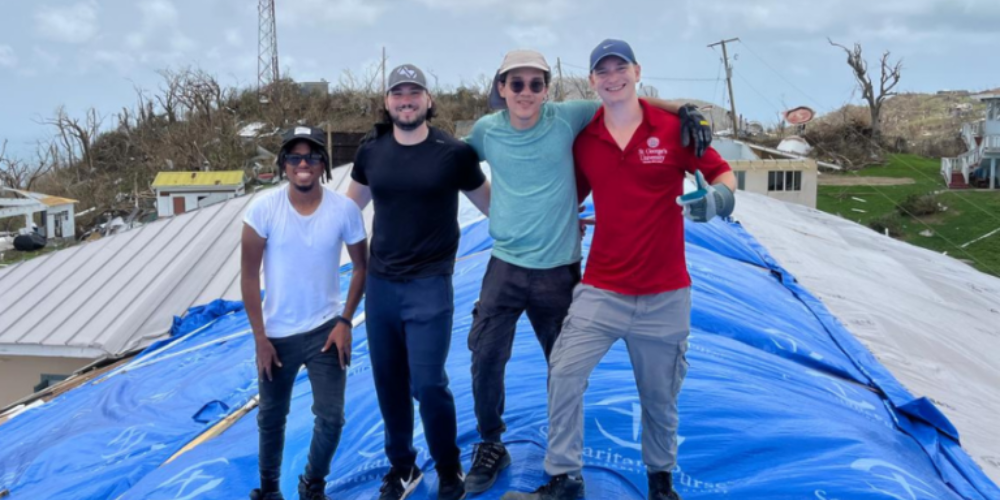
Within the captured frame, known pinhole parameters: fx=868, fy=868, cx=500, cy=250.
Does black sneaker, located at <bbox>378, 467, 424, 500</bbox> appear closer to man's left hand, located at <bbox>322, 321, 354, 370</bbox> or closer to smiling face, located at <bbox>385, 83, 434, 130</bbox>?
man's left hand, located at <bbox>322, 321, 354, 370</bbox>

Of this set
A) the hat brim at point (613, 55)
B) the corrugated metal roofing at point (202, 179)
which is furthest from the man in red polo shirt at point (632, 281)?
the corrugated metal roofing at point (202, 179)

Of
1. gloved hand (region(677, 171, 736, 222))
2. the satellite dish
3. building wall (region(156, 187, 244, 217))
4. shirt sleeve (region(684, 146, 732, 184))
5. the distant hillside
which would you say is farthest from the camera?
the distant hillside

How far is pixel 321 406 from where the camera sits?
3.37 m

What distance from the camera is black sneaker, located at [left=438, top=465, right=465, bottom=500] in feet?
10.7

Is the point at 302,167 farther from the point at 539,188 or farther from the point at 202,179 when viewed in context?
the point at 202,179

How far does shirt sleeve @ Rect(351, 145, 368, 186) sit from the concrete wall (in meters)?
20.3

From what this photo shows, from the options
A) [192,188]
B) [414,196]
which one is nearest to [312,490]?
[414,196]

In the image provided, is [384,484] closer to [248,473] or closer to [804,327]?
[248,473]

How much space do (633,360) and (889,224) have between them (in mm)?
23025

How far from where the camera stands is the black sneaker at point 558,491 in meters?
3.09

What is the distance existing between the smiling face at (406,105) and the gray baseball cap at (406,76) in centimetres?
1

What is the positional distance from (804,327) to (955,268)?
6800mm

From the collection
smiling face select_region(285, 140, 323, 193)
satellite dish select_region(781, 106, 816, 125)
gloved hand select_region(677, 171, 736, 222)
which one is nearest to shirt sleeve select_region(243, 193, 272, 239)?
smiling face select_region(285, 140, 323, 193)

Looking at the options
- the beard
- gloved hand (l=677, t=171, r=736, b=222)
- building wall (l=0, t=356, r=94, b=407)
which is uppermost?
the beard
